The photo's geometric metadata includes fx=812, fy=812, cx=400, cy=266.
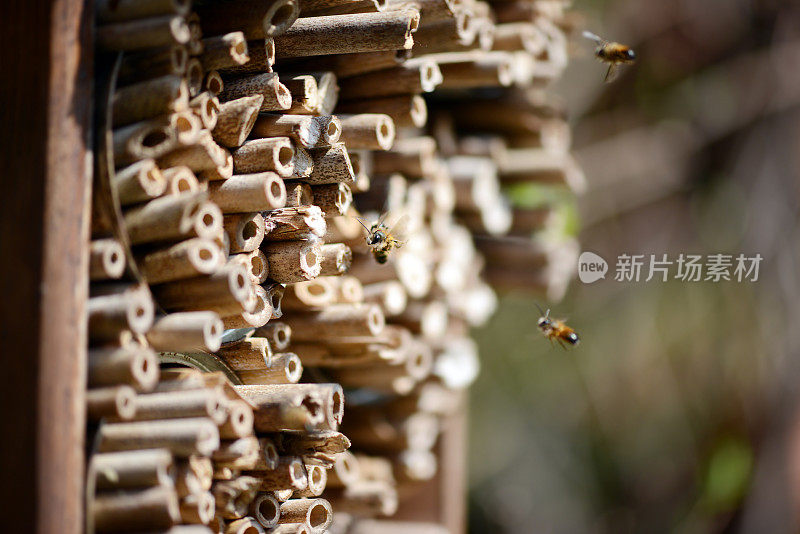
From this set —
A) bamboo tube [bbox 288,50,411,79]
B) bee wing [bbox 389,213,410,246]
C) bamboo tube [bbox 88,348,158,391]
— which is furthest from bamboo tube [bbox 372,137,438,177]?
bamboo tube [bbox 88,348,158,391]

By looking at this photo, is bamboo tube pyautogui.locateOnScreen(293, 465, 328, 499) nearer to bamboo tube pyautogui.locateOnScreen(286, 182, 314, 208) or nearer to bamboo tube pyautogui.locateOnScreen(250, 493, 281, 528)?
bamboo tube pyautogui.locateOnScreen(250, 493, 281, 528)

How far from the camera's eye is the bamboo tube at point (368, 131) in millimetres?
1041

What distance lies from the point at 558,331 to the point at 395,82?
1.76 feet

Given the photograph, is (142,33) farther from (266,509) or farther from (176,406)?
(266,509)

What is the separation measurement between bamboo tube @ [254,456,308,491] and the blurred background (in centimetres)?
177

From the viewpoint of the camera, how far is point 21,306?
0.71 metres

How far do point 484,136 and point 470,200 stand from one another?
174 millimetres

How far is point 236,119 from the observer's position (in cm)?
88

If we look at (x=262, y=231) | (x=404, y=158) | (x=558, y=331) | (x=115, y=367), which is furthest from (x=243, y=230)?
(x=558, y=331)

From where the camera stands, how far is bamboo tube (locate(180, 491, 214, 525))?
799mm

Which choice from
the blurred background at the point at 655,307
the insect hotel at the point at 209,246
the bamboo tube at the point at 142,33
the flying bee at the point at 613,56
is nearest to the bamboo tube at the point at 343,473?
the insect hotel at the point at 209,246

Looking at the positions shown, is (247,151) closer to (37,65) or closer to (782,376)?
(37,65)

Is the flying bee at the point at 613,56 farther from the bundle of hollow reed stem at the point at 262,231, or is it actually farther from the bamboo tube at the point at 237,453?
the bamboo tube at the point at 237,453

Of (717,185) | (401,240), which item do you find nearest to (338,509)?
(401,240)
